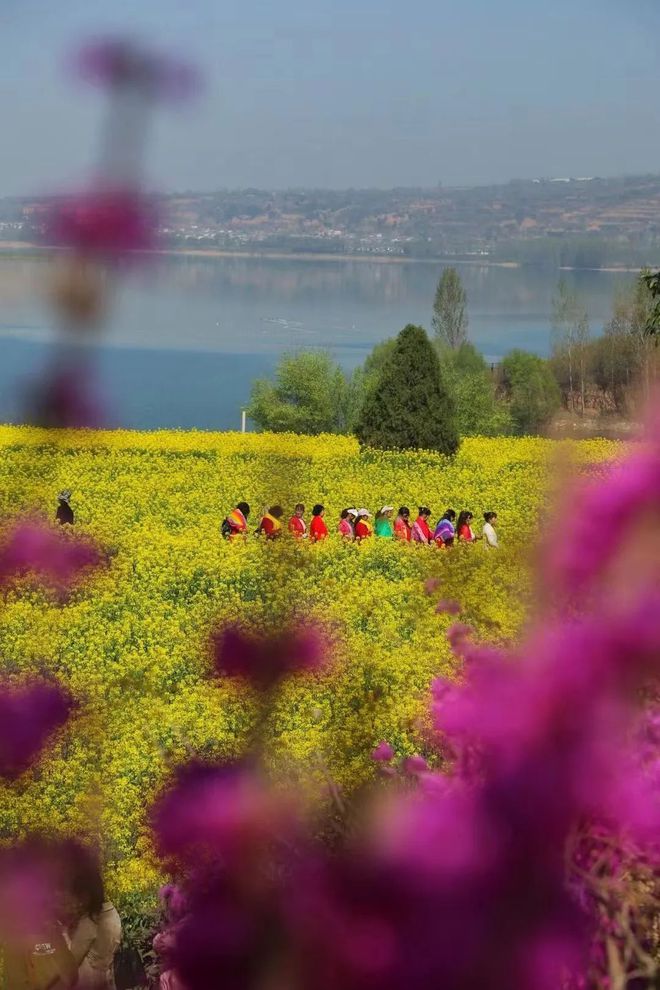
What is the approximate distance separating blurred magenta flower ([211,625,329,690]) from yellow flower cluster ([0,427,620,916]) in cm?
1

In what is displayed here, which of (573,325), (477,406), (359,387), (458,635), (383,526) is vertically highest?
(458,635)

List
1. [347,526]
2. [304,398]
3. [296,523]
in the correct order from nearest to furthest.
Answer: [296,523] < [347,526] < [304,398]

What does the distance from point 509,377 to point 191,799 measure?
2798cm

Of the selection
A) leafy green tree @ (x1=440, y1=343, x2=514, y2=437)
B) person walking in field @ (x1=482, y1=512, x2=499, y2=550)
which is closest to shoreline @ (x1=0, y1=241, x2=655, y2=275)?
person walking in field @ (x1=482, y1=512, x2=499, y2=550)

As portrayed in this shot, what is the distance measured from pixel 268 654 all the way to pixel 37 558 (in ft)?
1.01

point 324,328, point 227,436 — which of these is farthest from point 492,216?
point 227,436

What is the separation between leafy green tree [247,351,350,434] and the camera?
74.1 ft

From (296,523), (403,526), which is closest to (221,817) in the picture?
(296,523)

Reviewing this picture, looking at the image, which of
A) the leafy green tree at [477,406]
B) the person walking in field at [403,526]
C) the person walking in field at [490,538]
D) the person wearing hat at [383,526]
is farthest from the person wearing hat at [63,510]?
the leafy green tree at [477,406]

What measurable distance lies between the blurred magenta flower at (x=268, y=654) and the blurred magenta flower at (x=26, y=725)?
189 millimetres

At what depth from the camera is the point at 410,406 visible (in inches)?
603

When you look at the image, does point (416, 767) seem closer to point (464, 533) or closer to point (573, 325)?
point (464, 533)

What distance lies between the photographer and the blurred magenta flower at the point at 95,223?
464mm

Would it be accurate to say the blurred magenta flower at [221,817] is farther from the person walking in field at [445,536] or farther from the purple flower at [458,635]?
the person walking in field at [445,536]
